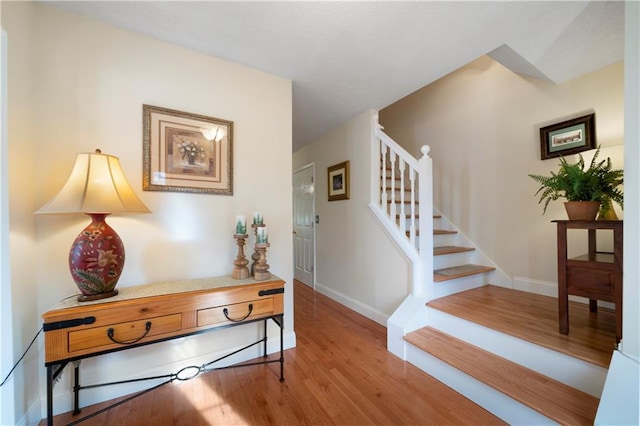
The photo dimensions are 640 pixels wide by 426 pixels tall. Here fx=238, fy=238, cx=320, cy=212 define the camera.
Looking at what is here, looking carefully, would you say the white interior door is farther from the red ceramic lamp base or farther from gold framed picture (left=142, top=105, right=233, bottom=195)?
the red ceramic lamp base

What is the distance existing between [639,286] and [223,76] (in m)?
2.46

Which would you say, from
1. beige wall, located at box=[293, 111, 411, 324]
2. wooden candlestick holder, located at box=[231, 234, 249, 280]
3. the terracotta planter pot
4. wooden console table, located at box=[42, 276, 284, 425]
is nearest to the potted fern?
the terracotta planter pot

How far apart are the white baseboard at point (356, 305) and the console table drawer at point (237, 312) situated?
1.32m

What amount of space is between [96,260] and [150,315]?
14.7 inches

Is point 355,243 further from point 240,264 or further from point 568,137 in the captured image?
point 568,137

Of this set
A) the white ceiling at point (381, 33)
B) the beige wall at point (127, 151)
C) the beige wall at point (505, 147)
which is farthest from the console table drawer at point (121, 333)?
the beige wall at point (505, 147)

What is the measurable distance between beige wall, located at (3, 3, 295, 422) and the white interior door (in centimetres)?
171

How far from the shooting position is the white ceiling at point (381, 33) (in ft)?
4.30

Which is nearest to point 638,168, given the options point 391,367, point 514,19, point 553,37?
point 514,19

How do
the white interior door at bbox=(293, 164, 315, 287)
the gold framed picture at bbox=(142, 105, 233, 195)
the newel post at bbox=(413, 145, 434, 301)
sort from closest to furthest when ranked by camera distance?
the gold framed picture at bbox=(142, 105, 233, 195)
the newel post at bbox=(413, 145, 434, 301)
the white interior door at bbox=(293, 164, 315, 287)

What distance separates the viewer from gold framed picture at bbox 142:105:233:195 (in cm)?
151

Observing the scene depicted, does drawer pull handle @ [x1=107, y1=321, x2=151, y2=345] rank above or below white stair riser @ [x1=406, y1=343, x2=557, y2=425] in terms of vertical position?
above

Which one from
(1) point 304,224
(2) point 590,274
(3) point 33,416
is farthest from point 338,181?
(3) point 33,416

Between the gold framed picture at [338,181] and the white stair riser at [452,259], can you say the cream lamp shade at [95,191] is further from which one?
the white stair riser at [452,259]
